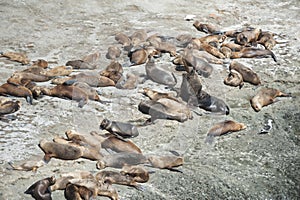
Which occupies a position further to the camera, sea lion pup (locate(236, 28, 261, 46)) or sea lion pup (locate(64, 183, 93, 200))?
sea lion pup (locate(236, 28, 261, 46))

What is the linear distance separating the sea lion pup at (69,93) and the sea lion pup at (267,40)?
1.97 meters

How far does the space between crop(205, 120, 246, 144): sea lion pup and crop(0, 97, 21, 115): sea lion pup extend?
4.36 feet

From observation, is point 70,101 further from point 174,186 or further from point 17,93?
point 174,186

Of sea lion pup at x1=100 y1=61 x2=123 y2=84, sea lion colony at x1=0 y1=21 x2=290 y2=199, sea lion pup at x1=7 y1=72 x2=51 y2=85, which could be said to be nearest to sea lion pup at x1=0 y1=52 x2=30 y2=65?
sea lion colony at x1=0 y1=21 x2=290 y2=199

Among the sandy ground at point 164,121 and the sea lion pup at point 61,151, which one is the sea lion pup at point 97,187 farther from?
the sea lion pup at point 61,151

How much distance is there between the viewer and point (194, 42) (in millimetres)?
5094

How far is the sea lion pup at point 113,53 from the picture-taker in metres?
4.90

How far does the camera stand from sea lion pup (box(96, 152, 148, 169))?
11.0 feet

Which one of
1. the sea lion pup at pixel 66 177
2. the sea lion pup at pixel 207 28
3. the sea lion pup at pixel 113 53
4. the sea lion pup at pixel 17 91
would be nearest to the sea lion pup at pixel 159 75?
the sea lion pup at pixel 113 53

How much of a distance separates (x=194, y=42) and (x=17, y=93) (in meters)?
1.74

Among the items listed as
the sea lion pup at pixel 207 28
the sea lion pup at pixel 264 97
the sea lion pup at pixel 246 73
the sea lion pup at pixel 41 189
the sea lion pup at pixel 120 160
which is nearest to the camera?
the sea lion pup at pixel 41 189

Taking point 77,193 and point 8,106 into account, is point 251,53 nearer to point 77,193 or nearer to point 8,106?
point 8,106

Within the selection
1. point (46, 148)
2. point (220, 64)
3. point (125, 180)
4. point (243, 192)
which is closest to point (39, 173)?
point (46, 148)

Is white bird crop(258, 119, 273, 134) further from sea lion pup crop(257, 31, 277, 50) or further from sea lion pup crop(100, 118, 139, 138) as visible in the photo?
sea lion pup crop(257, 31, 277, 50)
